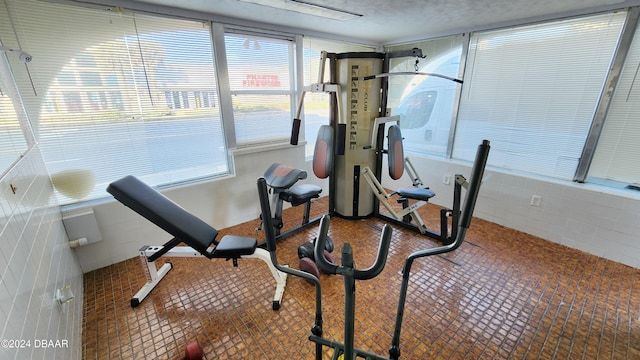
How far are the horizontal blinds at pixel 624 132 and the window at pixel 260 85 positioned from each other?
3.07 m

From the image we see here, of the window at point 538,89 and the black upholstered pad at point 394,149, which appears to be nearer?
the window at point 538,89

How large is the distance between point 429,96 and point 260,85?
7.34ft

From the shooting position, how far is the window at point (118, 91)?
6.25 ft

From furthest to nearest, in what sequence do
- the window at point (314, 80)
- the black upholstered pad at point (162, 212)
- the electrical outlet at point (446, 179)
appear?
the electrical outlet at point (446, 179), the window at point (314, 80), the black upholstered pad at point (162, 212)

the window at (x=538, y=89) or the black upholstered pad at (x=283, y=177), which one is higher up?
the window at (x=538, y=89)

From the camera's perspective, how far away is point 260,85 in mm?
A: 2984

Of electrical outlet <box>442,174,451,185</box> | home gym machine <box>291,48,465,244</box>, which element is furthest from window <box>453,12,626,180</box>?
home gym machine <box>291,48,465,244</box>

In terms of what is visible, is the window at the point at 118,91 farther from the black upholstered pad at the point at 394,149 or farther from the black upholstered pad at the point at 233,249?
the black upholstered pad at the point at 394,149

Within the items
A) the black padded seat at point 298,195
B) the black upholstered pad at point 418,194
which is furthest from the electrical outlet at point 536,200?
the black padded seat at point 298,195

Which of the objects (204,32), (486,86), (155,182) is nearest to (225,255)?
(155,182)

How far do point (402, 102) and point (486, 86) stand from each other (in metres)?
1.15

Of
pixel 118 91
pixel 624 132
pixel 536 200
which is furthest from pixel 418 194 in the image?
pixel 118 91

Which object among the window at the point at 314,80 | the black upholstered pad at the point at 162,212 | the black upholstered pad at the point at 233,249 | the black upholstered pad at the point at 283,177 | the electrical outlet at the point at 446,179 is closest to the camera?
the black upholstered pad at the point at 162,212

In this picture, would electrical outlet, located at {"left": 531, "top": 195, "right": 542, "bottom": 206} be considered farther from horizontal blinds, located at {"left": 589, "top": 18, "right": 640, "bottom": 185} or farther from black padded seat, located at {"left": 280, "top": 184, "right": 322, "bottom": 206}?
black padded seat, located at {"left": 280, "top": 184, "right": 322, "bottom": 206}
